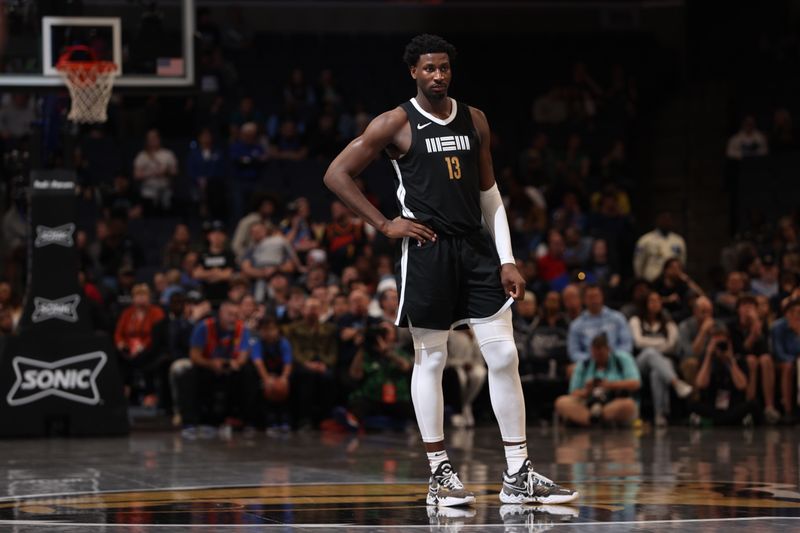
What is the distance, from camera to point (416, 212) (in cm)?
697

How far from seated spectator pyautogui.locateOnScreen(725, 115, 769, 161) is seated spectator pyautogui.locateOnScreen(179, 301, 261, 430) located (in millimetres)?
9544

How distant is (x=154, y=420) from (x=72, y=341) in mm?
2478

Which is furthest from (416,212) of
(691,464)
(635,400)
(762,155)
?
(762,155)

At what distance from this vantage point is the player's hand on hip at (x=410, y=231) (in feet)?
22.5

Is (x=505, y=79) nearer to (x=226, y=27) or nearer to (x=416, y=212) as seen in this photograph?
(x=226, y=27)

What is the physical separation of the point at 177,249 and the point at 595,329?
5.52 meters

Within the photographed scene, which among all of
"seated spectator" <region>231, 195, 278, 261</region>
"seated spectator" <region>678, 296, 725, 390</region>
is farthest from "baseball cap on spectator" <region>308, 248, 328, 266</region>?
"seated spectator" <region>678, 296, 725, 390</region>

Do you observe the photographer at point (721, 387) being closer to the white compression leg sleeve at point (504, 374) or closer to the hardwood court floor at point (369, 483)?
the hardwood court floor at point (369, 483)

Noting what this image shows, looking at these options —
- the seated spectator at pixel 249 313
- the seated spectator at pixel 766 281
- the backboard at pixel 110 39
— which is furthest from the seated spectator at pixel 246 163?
the seated spectator at pixel 766 281

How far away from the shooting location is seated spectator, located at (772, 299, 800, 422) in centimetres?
1478

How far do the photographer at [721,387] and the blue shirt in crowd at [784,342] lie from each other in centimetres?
58

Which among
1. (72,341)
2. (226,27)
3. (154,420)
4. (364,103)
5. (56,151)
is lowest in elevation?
(154,420)

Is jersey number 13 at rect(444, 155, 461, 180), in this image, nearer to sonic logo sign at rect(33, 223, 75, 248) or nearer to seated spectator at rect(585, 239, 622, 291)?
sonic logo sign at rect(33, 223, 75, 248)

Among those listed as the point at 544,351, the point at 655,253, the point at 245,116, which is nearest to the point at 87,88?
the point at 544,351
